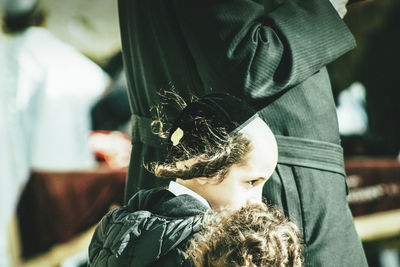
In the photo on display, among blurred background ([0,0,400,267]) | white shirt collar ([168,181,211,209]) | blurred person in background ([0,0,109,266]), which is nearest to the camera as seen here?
white shirt collar ([168,181,211,209])

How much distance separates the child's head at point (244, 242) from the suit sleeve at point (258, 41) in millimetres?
304

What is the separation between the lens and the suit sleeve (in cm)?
131

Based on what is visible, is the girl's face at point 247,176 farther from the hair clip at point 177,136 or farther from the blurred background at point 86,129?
the blurred background at point 86,129

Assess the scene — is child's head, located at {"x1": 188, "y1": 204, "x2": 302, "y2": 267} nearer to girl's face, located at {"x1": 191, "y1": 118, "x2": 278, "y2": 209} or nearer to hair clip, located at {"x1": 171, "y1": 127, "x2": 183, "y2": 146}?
girl's face, located at {"x1": 191, "y1": 118, "x2": 278, "y2": 209}

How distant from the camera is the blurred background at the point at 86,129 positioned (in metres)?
3.22

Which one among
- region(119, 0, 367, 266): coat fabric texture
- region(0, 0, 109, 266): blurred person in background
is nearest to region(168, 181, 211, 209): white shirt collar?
region(119, 0, 367, 266): coat fabric texture

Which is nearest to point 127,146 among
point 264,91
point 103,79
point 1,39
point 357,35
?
point 103,79

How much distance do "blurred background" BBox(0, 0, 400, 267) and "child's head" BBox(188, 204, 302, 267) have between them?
2.18 m

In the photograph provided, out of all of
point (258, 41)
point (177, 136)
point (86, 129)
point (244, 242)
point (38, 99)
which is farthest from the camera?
Answer: point (86, 129)

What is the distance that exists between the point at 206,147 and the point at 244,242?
207 millimetres

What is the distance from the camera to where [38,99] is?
381 cm

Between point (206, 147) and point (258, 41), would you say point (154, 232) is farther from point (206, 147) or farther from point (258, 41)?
point (258, 41)

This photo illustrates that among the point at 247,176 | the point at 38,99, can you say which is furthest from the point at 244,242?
the point at 38,99

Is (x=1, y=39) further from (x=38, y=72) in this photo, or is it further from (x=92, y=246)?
(x=92, y=246)
